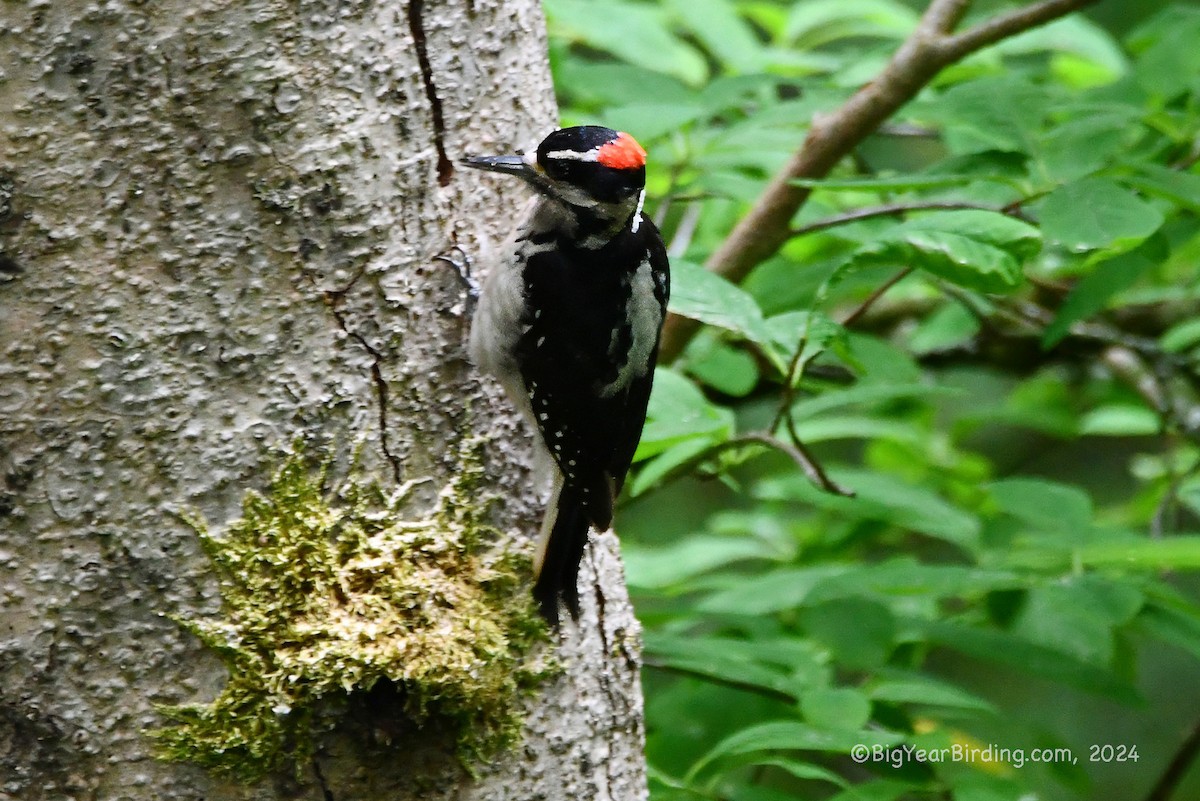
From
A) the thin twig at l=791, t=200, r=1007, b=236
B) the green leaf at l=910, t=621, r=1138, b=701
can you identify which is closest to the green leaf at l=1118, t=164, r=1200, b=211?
the thin twig at l=791, t=200, r=1007, b=236

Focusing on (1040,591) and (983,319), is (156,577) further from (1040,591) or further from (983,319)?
(983,319)

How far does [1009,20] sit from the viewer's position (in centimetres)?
Result: 208

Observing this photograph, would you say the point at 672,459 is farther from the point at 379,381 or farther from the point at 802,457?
the point at 379,381

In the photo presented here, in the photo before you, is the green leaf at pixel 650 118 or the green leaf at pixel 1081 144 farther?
the green leaf at pixel 650 118

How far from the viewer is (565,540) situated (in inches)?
A: 59.0

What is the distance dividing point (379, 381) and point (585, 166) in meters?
0.48

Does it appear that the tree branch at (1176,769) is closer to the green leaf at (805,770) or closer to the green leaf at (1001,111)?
the green leaf at (805,770)

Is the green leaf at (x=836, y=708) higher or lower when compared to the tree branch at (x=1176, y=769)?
higher

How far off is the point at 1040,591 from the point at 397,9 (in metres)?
1.37

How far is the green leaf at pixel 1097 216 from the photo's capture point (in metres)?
1.52

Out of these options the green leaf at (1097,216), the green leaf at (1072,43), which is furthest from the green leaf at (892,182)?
the green leaf at (1072,43)

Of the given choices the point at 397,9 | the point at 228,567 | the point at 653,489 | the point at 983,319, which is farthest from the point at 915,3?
the point at 228,567

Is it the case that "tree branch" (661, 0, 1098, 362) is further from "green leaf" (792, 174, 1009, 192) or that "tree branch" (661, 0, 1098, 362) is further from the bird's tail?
the bird's tail

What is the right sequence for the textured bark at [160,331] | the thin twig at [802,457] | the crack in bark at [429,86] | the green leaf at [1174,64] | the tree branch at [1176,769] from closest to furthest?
the textured bark at [160,331] < the crack in bark at [429,86] < the thin twig at [802,457] < the green leaf at [1174,64] < the tree branch at [1176,769]
